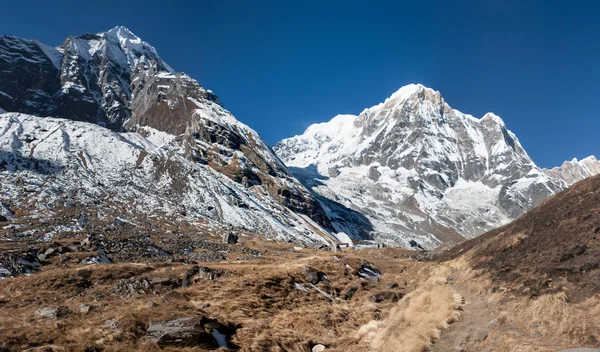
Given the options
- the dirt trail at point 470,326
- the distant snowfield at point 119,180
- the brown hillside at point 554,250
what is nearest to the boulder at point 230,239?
the distant snowfield at point 119,180

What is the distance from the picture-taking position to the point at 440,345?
46.6ft

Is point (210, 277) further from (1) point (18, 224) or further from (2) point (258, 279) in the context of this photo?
(1) point (18, 224)

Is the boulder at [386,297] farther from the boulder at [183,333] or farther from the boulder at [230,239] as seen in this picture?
the boulder at [230,239]

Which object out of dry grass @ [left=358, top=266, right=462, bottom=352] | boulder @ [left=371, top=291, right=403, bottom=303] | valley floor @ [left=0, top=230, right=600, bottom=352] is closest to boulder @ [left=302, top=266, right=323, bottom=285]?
valley floor @ [left=0, top=230, right=600, bottom=352]

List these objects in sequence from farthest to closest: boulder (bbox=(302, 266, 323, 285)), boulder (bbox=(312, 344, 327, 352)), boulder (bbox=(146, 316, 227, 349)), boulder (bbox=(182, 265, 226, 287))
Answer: boulder (bbox=(302, 266, 323, 285)) → boulder (bbox=(182, 265, 226, 287)) → boulder (bbox=(312, 344, 327, 352)) → boulder (bbox=(146, 316, 227, 349))

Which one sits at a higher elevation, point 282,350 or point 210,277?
point 210,277

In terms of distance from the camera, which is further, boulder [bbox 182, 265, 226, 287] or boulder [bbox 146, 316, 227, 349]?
boulder [bbox 182, 265, 226, 287]

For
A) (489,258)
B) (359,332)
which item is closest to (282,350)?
(359,332)

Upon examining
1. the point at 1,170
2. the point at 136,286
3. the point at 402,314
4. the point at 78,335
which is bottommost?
the point at 78,335

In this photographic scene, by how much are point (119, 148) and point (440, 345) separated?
189085 mm

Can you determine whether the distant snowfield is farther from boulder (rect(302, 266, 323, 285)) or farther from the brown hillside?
the brown hillside

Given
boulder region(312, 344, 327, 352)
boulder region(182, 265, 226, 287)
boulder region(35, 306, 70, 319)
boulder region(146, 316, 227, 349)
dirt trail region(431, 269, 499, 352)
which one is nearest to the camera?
dirt trail region(431, 269, 499, 352)

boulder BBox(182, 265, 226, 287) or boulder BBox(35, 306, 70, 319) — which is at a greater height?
boulder BBox(182, 265, 226, 287)

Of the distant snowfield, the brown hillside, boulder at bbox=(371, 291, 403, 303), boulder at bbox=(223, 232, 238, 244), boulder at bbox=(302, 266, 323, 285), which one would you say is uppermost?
the distant snowfield
